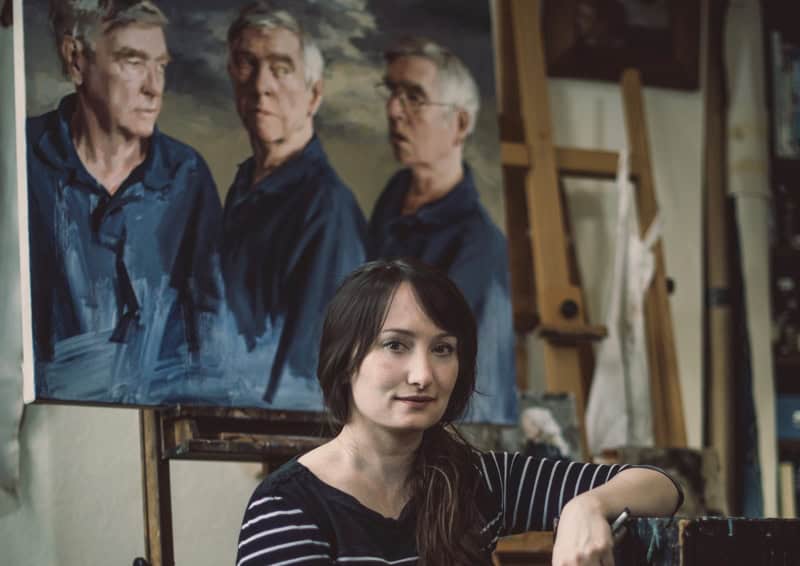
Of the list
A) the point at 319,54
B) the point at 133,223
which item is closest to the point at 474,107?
the point at 319,54

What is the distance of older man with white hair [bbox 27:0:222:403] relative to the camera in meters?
2.03

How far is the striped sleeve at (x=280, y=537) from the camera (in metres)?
1.36

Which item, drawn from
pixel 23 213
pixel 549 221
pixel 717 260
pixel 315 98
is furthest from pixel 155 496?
pixel 717 260

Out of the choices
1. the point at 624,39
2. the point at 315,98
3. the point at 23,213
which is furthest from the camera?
the point at 624,39

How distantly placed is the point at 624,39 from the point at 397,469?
2061 millimetres

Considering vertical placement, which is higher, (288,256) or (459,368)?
(288,256)

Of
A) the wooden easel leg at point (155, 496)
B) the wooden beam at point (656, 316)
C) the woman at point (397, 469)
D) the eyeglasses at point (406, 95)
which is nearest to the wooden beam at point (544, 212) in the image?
the wooden beam at point (656, 316)

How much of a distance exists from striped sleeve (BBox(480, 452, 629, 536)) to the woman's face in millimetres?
158

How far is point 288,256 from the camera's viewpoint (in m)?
2.34

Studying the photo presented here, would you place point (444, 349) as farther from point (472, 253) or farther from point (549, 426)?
point (549, 426)

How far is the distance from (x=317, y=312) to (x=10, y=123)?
29.0 inches

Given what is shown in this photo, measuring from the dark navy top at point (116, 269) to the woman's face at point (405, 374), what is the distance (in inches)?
28.5

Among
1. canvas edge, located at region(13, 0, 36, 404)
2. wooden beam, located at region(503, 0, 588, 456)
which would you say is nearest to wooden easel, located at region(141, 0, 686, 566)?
wooden beam, located at region(503, 0, 588, 456)

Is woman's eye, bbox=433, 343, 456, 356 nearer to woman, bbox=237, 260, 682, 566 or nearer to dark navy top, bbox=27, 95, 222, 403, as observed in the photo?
woman, bbox=237, 260, 682, 566
